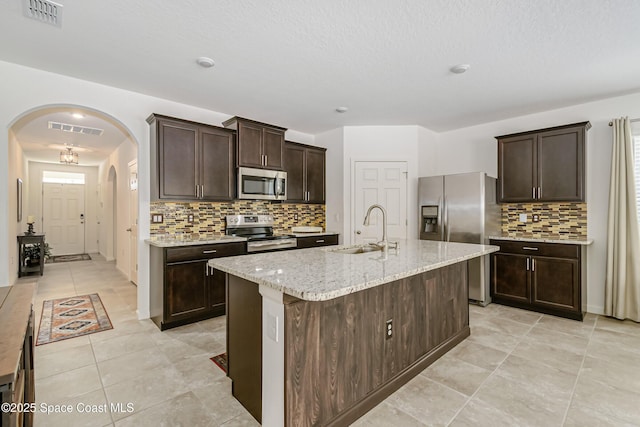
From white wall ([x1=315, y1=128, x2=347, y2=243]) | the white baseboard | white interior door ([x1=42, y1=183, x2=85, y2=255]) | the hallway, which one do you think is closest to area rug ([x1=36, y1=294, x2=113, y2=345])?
the hallway

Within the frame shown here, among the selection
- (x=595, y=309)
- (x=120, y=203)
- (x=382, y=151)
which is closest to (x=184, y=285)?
(x=382, y=151)

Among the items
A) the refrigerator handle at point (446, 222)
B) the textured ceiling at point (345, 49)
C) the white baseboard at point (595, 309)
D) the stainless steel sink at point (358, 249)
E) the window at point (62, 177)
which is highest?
the textured ceiling at point (345, 49)

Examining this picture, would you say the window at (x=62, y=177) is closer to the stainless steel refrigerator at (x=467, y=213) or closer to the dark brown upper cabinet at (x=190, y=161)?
the dark brown upper cabinet at (x=190, y=161)

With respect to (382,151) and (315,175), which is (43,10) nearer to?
(315,175)

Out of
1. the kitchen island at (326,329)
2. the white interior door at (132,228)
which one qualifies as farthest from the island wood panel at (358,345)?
the white interior door at (132,228)

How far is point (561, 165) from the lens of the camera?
12.4 feet

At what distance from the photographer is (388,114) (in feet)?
14.2

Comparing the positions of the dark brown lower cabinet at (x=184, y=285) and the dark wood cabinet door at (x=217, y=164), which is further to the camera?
the dark wood cabinet door at (x=217, y=164)

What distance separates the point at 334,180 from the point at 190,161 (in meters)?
2.32

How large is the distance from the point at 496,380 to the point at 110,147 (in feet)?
23.3

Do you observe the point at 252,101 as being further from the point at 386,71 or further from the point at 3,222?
the point at 3,222

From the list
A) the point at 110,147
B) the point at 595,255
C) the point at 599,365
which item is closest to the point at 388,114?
the point at 595,255

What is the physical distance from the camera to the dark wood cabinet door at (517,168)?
398cm

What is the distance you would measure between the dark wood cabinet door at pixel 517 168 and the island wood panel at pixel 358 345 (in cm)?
221
